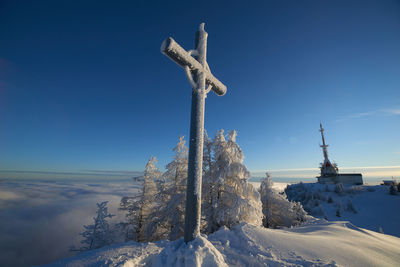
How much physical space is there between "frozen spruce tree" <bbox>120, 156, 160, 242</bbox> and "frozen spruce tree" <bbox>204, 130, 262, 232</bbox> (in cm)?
641

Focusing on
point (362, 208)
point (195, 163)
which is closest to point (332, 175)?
point (362, 208)

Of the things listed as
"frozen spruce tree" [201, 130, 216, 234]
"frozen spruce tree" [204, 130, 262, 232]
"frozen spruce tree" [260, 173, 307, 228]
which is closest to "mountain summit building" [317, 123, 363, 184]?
"frozen spruce tree" [260, 173, 307, 228]

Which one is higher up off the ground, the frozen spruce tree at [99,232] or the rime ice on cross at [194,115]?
the rime ice on cross at [194,115]

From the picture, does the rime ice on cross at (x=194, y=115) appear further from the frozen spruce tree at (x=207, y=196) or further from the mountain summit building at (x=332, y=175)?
the mountain summit building at (x=332, y=175)

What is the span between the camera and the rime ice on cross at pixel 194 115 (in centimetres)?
332

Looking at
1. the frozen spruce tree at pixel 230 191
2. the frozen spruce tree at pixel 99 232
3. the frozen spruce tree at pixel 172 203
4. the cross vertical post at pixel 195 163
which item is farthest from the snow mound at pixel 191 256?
the frozen spruce tree at pixel 99 232

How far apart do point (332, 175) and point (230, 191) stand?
4475 cm

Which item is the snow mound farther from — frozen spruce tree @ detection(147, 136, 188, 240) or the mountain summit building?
the mountain summit building

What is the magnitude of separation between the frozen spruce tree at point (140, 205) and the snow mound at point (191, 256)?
35.6 ft

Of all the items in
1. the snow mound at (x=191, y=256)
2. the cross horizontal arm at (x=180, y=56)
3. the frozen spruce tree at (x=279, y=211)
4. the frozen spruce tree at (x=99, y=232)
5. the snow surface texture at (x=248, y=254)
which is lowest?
the frozen spruce tree at (x=99, y=232)

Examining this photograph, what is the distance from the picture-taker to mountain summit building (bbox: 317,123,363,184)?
119 feet

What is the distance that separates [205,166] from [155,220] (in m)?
4.85

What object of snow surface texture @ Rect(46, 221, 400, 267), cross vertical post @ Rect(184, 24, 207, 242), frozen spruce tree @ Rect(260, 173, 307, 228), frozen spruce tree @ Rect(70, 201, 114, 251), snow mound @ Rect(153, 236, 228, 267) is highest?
cross vertical post @ Rect(184, 24, 207, 242)

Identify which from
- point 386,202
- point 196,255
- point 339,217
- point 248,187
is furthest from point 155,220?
point 386,202
